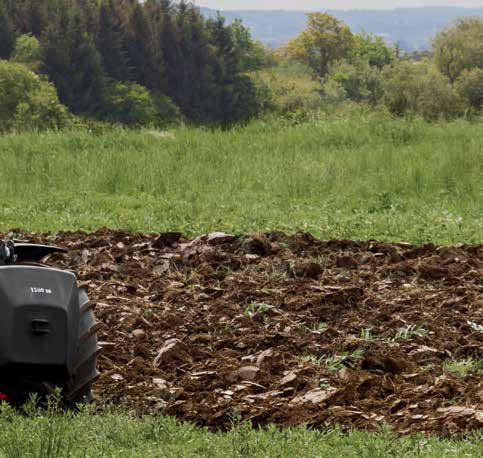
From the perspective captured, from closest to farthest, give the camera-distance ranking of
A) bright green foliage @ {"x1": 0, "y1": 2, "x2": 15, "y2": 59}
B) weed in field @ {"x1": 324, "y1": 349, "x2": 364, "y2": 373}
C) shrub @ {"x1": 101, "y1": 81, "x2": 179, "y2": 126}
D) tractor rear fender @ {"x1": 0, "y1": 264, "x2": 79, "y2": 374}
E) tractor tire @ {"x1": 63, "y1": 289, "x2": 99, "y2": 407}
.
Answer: tractor rear fender @ {"x1": 0, "y1": 264, "x2": 79, "y2": 374} < tractor tire @ {"x1": 63, "y1": 289, "x2": 99, "y2": 407} < weed in field @ {"x1": 324, "y1": 349, "x2": 364, "y2": 373} < bright green foliage @ {"x1": 0, "y1": 2, "x2": 15, "y2": 59} < shrub @ {"x1": 101, "y1": 81, "x2": 179, "y2": 126}

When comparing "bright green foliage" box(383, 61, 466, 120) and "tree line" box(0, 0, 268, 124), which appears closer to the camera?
"bright green foliage" box(383, 61, 466, 120)

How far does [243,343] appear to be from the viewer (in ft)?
21.6

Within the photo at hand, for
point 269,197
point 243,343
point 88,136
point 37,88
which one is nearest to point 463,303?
point 243,343

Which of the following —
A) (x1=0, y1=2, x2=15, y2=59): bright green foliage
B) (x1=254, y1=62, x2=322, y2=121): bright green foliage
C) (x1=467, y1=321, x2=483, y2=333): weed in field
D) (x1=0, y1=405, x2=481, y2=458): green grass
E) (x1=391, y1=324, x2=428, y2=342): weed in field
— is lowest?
(x1=254, y1=62, x2=322, y2=121): bright green foliage

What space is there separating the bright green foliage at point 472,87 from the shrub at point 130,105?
53.7 ft

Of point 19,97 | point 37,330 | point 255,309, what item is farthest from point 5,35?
point 37,330

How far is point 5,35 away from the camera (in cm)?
5825

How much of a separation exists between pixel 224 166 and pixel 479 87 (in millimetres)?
45431

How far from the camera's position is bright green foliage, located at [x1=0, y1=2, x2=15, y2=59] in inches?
2288

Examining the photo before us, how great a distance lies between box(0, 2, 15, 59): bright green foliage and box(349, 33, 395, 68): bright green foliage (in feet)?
144

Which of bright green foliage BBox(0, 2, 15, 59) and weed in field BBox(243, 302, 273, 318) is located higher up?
weed in field BBox(243, 302, 273, 318)

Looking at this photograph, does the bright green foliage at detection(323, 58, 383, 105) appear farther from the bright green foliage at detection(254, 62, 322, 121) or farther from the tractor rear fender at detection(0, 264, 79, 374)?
the tractor rear fender at detection(0, 264, 79, 374)

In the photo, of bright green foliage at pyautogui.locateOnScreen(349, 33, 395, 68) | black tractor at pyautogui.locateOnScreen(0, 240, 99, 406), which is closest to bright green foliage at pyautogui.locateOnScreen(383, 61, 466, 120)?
bright green foliage at pyautogui.locateOnScreen(349, 33, 395, 68)

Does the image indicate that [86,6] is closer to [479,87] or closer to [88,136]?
[479,87]
